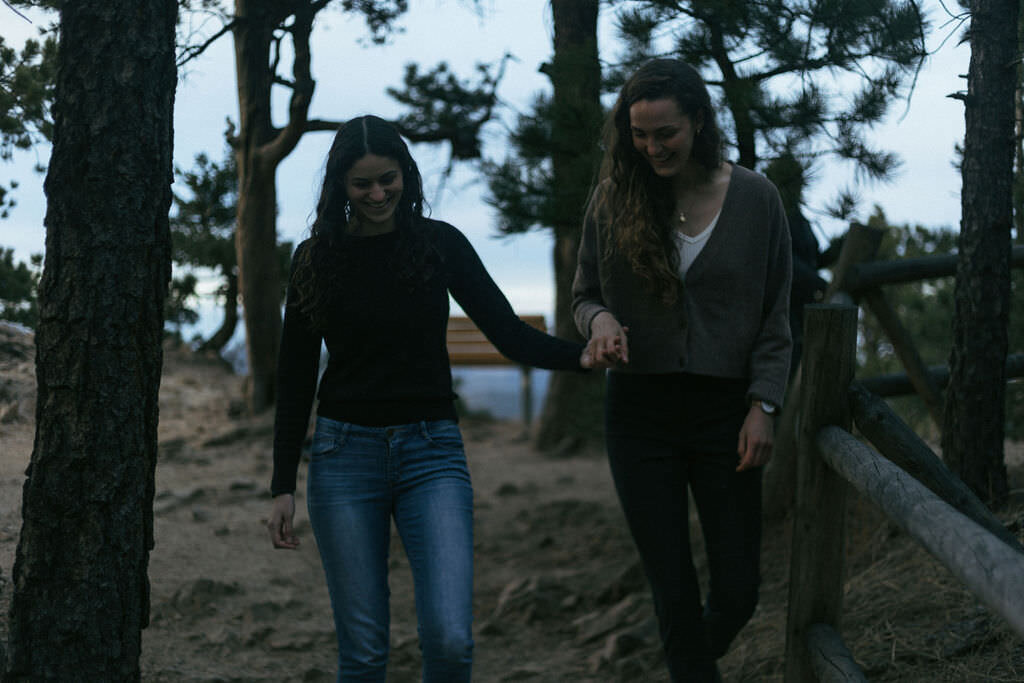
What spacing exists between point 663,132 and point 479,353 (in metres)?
7.39

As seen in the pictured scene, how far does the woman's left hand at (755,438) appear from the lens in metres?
2.67

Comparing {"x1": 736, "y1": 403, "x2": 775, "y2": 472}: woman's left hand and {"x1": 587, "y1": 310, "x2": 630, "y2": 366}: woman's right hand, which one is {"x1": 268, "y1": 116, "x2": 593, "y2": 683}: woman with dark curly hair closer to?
{"x1": 587, "y1": 310, "x2": 630, "y2": 366}: woman's right hand

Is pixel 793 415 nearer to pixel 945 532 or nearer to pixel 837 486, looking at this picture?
pixel 837 486

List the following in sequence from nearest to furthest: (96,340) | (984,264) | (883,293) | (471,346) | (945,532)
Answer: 1. (945,532)
2. (96,340)
3. (984,264)
4. (883,293)
5. (471,346)

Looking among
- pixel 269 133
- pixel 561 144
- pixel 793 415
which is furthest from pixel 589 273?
pixel 269 133

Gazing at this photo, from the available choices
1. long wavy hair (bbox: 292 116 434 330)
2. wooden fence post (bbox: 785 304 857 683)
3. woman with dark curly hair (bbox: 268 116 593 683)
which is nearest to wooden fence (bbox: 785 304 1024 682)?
wooden fence post (bbox: 785 304 857 683)

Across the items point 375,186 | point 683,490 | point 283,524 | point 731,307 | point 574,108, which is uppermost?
point 574,108

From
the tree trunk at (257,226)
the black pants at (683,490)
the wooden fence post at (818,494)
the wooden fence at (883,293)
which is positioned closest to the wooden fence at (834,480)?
the wooden fence post at (818,494)

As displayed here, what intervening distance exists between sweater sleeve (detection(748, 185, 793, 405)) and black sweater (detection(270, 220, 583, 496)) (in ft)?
1.48

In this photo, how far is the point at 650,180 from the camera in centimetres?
283

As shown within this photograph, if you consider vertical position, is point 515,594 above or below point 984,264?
below

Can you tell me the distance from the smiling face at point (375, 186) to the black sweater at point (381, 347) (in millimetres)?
77

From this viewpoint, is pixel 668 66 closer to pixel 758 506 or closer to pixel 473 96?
pixel 758 506

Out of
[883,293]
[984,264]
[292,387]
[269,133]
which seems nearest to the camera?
[292,387]
